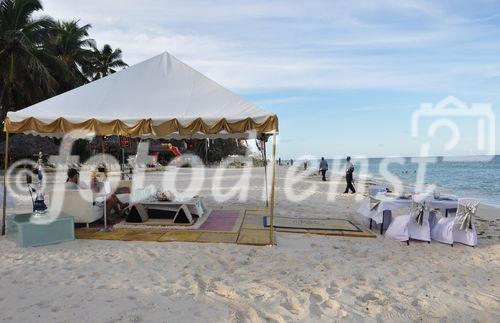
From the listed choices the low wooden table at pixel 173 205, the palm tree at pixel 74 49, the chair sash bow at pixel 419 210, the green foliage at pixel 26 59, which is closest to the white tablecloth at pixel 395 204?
the chair sash bow at pixel 419 210

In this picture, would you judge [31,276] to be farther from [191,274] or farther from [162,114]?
[162,114]

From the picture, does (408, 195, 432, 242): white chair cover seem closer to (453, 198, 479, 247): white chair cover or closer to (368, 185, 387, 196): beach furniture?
(453, 198, 479, 247): white chair cover

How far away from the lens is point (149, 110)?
20.2ft

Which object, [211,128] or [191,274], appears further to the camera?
[211,128]

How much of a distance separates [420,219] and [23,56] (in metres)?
22.4

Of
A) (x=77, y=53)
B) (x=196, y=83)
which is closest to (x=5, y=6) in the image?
(x=77, y=53)

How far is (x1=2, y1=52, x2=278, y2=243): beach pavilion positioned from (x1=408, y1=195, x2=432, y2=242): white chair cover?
2.46 meters

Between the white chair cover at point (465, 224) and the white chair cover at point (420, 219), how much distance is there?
459 millimetres

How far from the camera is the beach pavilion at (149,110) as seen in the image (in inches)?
228

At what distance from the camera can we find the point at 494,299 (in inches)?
148

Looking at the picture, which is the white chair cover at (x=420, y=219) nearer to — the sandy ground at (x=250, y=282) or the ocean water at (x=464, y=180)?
the sandy ground at (x=250, y=282)

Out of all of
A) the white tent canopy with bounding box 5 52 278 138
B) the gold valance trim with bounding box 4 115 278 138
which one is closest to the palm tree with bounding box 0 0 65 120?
the white tent canopy with bounding box 5 52 278 138

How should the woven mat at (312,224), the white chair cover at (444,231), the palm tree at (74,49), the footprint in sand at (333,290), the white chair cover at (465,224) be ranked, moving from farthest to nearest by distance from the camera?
the palm tree at (74,49), the woven mat at (312,224), the white chair cover at (444,231), the white chair cover at (465,224), the footprint in sand at (333,290)

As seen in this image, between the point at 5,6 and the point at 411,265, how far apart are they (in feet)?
80.0
